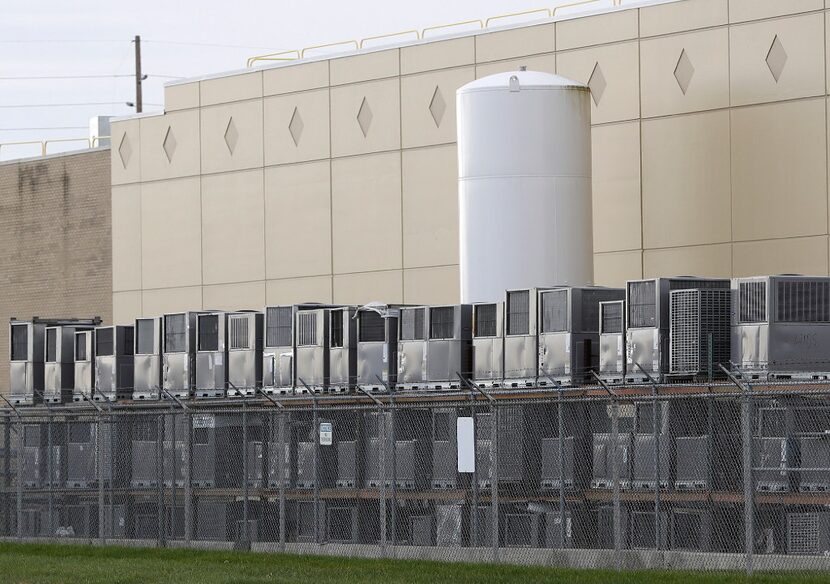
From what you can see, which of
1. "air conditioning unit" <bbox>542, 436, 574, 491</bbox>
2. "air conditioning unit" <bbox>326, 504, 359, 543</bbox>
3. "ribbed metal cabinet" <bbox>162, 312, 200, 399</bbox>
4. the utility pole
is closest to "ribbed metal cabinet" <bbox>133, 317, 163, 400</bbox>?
"ribbed metal cabinet" <bbox>162, 312, 200, 399</bbox>

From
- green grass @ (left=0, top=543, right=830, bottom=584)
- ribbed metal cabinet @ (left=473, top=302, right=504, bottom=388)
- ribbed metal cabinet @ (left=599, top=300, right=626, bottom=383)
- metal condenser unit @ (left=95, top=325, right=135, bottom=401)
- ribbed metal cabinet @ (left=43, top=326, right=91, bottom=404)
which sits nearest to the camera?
green grass @ (left=0, top=543, right=830, bottom=584)

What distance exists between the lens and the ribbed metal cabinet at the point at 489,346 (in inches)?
1008

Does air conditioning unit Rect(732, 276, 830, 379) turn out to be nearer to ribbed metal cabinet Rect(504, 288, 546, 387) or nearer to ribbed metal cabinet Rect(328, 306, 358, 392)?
ribbed metal cabinet Rect(504, 288, 546, 387)

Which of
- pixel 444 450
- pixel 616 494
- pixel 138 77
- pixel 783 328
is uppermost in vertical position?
pixel 138 77

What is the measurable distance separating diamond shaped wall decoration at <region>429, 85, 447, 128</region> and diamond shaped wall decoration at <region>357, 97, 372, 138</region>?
187 cm

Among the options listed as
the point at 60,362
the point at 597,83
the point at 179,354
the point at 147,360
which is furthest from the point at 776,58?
the point at 60,362

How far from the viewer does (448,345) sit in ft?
87.3

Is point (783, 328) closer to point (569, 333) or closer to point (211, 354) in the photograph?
point (569, 333)

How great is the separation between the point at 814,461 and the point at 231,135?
22124 millimetres

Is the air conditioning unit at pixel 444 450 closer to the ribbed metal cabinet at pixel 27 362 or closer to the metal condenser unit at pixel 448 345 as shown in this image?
the metal condenser unit at pixel 448 345

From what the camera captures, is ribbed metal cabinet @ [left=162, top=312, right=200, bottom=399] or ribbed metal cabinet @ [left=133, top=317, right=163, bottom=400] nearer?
ribbed metal cabinet @ [left=162, top=312, right=200, bottom=399]

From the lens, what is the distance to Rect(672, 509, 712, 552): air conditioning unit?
22000 mm

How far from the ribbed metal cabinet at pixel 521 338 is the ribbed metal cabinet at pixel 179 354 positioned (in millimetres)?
7076

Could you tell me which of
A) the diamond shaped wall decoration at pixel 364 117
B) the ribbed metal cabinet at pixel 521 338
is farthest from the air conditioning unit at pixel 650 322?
the diamond shaped wall decoration at pixel 364 117
